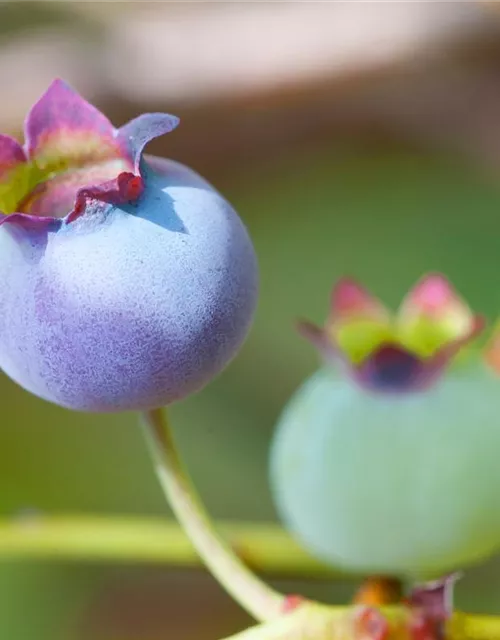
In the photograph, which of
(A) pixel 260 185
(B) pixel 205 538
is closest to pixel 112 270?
(B) pixel 205 538

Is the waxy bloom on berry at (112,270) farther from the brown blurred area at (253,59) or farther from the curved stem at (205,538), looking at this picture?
the brown blurred area at (253,59)

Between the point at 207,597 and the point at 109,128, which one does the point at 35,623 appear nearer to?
the point at 207,597

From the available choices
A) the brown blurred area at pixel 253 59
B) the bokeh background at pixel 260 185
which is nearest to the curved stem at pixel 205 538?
the bokeh background at pixel 260 185

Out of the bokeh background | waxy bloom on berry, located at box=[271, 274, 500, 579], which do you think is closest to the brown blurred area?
the bokeh background

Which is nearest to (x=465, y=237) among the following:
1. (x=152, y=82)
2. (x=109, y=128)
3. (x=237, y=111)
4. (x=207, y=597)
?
(x=237, y=111)

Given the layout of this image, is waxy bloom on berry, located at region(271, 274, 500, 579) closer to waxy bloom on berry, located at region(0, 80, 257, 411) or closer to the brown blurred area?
waxy bloom on berry, located at region(0, 80, 257, 411)

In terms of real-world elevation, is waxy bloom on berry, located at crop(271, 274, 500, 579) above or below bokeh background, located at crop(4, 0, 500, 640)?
below
